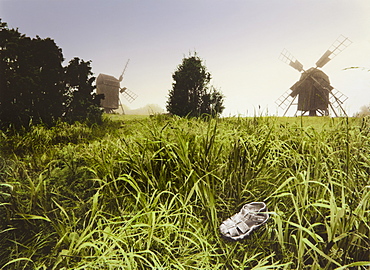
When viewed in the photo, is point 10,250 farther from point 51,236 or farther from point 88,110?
point 88,110

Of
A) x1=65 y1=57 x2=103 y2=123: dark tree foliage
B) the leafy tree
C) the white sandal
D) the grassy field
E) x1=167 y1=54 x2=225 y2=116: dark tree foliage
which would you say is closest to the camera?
the grassy field

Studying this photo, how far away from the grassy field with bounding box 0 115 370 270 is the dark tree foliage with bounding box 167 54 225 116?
2.63m

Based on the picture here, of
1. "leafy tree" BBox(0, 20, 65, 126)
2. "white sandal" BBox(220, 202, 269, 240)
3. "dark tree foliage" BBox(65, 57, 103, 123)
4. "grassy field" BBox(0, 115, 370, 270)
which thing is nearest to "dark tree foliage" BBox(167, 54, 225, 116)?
"dark tree foliage" BBox(65, 57, 103, 123)

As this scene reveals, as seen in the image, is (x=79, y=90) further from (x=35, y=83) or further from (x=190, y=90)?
(x=190, y=90)

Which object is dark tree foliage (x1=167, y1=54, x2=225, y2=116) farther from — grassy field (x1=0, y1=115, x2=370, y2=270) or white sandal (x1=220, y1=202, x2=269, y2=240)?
white sandal (x1=220, y1=202, x2=269, y2=240)

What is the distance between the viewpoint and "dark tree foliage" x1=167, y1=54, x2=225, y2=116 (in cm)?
523

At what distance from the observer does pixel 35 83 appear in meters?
3.70

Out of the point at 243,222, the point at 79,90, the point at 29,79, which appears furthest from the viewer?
the point at 79,90

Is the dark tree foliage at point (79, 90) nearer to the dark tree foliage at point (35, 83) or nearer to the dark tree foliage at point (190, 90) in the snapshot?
the dark tree foliage at point (35, 83)

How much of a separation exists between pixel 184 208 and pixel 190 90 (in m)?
4.13

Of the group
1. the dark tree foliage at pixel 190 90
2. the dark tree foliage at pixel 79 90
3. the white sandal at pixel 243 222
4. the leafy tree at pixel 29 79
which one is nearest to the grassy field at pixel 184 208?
the white sandal at pixel 243 222

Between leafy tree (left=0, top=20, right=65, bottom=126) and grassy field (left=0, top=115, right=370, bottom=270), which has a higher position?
leafy tree (left=0, top=20, right=65, bottom=126)

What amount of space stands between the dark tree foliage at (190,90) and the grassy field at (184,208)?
2.63m

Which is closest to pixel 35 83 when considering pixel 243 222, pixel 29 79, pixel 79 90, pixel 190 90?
pixel 29 79
